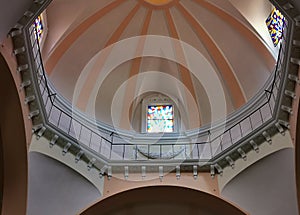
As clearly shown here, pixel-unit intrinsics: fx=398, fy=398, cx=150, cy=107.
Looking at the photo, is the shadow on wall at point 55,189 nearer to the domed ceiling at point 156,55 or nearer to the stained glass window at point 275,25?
the domed ceiling at point 156,55

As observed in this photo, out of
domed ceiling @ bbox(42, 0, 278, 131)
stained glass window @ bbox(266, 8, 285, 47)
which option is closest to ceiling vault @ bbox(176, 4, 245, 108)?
domed ceiling @ bbox(42, 0, 278, 131)

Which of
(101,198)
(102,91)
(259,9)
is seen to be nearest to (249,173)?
(101,198)

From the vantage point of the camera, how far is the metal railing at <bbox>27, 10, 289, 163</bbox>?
417 inches

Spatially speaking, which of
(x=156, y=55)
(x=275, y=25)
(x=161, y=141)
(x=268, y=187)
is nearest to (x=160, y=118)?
(x=161, y=141)

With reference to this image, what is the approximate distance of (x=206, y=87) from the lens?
13945 millimetres

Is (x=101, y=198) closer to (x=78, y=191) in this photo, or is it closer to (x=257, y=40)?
(x=78, y=191)

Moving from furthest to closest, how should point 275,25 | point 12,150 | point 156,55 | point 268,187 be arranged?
point 156,55, point 275,25, point 268,187, point 12,150

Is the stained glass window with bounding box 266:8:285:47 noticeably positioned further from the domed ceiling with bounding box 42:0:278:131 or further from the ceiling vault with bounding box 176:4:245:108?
the ceiling vault with bounding box 176:4:245:108

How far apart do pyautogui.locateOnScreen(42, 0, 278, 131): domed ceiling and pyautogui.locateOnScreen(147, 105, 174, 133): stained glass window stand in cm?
36

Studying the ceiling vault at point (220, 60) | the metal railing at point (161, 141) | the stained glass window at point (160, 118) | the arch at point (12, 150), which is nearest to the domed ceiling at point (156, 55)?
the ceiling vault at point (220, 60)

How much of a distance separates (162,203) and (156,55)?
5956mm

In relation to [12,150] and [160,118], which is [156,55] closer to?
[160,118]

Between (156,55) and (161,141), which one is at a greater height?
(156,55)

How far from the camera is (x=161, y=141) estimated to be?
41.8 ft
